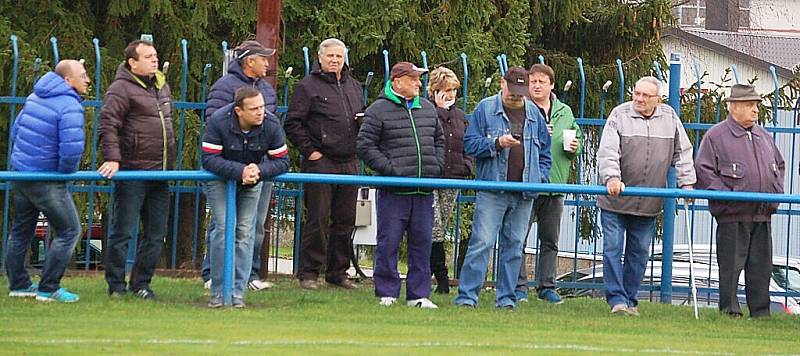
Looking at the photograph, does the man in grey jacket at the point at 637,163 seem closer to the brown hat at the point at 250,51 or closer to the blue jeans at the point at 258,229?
the blue jeans at the point at 258,229

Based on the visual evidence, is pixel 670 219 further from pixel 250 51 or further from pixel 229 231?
pixel 229 231

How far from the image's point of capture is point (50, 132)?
31.0 ft

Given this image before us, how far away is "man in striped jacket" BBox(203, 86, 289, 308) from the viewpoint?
952 centimetres

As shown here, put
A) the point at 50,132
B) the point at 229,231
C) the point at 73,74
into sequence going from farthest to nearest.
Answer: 1. the point at 73,74
2. the point at 229,231
3. the point at 50,132

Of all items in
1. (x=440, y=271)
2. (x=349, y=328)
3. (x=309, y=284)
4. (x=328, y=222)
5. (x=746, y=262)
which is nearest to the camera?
(x=349, y=328)

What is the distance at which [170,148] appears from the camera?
10219mm

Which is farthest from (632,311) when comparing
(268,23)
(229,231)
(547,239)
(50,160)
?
(50,160)

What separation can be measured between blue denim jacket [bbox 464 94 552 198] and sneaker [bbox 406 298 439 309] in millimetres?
991

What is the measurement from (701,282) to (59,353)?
29.9 feet

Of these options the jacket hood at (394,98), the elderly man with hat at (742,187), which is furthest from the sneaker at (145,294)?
the elderly man with hat at (742,187)

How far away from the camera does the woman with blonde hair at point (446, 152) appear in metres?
11.0

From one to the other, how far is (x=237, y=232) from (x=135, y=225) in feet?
2.73

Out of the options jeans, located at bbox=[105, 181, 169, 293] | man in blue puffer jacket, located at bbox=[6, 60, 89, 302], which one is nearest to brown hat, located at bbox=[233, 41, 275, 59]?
jeans, located at bbox=[105, 181, 169, 293]

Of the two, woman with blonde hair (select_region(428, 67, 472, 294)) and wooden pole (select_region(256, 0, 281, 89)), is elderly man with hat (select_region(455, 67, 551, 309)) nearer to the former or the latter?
woman with blonde hair (select_region(428, 67, 472, 294))
